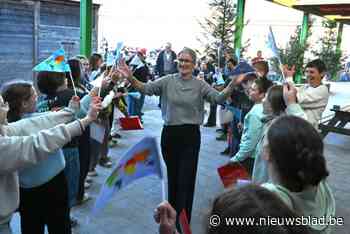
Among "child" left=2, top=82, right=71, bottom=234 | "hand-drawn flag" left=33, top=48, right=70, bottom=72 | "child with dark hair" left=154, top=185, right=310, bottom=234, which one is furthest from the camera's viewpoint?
"hand-drawn flag" left=33, top=48, right=70, bottom=72

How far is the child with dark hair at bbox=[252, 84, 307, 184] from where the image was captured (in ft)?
7.71

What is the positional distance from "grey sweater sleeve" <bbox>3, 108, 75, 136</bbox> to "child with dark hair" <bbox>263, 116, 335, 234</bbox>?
1.32 meters

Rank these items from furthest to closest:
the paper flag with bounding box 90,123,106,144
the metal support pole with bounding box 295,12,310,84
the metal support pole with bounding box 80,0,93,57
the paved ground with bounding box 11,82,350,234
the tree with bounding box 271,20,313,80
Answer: the metal support pole with bounding box 295,12,310,84
the tree with bounding box 271,20,313,80
the metal support pole with bounding box 80,0,93,57
the paper flag with bounding box 90,123,106,144
the paved ground with bounding box 11,82,350,234

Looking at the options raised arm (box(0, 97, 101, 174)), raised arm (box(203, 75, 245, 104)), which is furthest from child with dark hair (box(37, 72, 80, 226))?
raised arm (box(203, 75, 245, 104))

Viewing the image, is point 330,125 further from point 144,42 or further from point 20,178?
point 144,42

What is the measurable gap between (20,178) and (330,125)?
20.7 feet

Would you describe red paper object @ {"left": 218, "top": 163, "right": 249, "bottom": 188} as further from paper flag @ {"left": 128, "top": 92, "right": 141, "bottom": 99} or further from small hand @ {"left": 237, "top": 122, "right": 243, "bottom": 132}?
paper flag @ {"left": 128, "top": 92, "right": 141, "bottom": 99}

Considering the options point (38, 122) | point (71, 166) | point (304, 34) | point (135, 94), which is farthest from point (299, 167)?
point (304, 34)

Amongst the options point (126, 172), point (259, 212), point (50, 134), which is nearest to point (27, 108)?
point (50, 134)

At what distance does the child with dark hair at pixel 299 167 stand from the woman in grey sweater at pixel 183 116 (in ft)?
6.16

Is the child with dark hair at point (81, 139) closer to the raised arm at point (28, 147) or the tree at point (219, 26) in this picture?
the raised arm at point (28, 147)

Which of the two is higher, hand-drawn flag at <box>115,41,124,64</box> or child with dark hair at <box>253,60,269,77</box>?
hand-drawn flag at <box>115,41,124,64</box>

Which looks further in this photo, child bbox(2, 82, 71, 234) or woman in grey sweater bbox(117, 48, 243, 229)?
woman in grey sweater bbox(117, 48, 243, 229)

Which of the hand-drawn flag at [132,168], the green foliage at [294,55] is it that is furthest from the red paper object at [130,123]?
the green foliage at [294,55]
